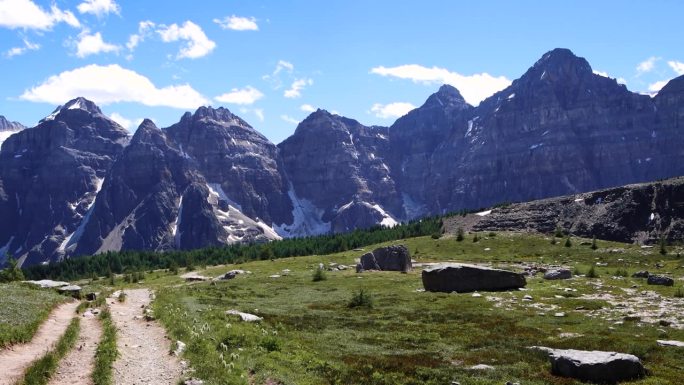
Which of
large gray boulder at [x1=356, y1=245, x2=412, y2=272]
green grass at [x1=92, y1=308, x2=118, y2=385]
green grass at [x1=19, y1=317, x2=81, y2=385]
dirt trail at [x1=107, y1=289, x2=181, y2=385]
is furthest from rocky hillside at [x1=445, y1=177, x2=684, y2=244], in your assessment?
green grass at [x1=19, y1=317, x2=81, y2=385]

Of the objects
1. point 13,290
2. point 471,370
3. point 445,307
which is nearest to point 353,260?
point 445,307

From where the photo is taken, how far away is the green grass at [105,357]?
24.9m

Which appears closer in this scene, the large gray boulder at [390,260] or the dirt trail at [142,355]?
the dirt trail at [142,355]

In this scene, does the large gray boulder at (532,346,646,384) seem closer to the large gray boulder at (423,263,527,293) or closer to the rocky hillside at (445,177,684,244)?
the large gray boulder at (423,263,527,293)

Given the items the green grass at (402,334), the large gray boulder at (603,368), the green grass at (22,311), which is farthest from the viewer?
the green grass at (22,311)

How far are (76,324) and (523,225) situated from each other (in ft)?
520

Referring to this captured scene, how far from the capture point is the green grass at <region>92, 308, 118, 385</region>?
24.9m

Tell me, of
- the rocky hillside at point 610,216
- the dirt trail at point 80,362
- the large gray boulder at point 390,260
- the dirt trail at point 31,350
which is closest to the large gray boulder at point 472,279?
the large gray boulder at point 390,260

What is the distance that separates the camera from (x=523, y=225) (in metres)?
178

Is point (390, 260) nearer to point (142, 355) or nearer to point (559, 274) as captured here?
point (559, 274)

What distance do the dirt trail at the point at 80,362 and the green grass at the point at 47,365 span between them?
269mm

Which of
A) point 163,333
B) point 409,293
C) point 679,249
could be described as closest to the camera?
point 163,333

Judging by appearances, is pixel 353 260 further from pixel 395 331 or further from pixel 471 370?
pixel 471 370

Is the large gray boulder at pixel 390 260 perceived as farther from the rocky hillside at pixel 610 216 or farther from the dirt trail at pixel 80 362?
the rocky hillside at pixel 610 216
